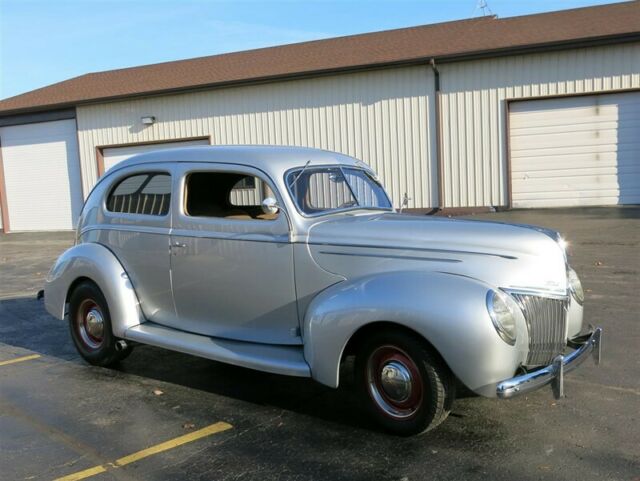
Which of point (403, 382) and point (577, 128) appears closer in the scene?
point (403, 382)

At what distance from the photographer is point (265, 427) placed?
4.07 metres

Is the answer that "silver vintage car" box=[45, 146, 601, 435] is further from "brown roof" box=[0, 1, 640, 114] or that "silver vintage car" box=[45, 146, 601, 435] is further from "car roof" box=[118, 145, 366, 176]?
"brown roof" box=[0, 1, 640, 114]

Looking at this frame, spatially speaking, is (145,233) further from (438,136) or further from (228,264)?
(438,136)

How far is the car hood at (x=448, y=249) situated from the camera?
3.73m

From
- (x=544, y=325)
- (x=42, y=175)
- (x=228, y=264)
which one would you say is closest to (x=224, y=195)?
(x=228, y=264)

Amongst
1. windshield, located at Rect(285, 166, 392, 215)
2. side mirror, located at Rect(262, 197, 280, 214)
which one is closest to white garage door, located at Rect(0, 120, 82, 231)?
windshield, located at Rect(285, 166, 392, 215)

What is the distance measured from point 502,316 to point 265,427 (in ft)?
5.66

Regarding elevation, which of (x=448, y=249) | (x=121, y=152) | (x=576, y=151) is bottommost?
(x=448, y=249)

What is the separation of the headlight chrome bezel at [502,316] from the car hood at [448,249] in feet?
0.45

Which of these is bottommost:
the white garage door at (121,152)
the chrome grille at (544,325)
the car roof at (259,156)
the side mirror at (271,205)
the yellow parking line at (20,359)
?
the yellow parking line at (20,359)

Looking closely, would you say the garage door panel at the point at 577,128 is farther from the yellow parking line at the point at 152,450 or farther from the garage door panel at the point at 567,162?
the yellow parking line at the point at 152,450

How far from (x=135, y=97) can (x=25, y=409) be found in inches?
646

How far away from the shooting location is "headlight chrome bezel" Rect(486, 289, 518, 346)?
3.46 m

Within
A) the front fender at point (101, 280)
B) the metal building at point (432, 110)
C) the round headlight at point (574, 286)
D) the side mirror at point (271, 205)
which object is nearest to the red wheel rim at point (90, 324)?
the front fender at point (101, 280)
